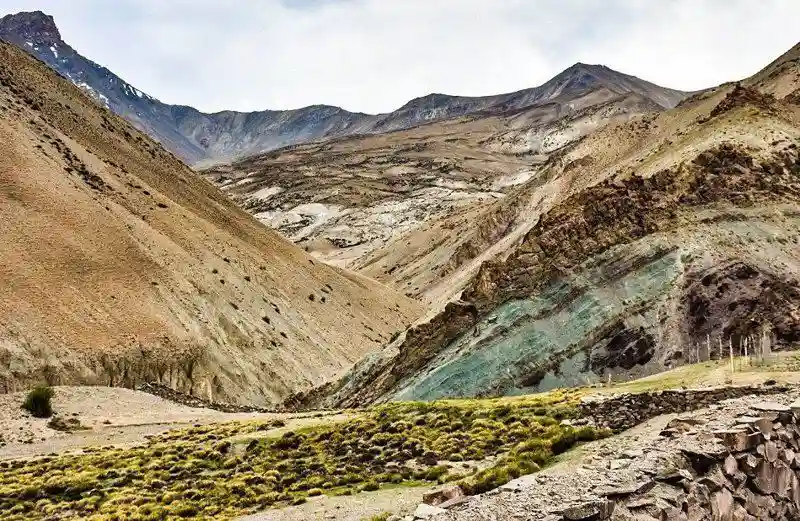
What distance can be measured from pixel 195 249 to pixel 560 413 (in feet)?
143

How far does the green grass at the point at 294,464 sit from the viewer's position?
60.9 feet

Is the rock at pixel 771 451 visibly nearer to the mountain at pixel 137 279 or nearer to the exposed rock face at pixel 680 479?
the exposed rock face at pixel 680 479

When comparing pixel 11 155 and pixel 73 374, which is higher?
pixel 11 155

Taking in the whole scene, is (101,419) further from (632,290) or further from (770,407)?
(770,407)

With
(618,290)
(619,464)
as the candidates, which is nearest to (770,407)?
(619,464)

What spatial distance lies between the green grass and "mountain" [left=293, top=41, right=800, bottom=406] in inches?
220

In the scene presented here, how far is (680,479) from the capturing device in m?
13.4

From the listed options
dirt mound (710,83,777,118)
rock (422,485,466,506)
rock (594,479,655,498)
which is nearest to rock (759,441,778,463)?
rock (594,479,655,498)

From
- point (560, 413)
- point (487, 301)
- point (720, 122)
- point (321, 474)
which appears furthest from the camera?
point (720, 122)

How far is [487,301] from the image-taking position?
3544 cm

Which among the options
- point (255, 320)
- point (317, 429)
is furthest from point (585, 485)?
point (255, 320)

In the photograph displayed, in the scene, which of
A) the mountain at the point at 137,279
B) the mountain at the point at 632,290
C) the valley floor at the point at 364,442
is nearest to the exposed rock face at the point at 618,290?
the mountain at the point at 632,290

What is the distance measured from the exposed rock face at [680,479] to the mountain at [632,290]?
1267 centimetres

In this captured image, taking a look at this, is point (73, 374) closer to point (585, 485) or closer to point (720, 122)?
point (585, 485)
